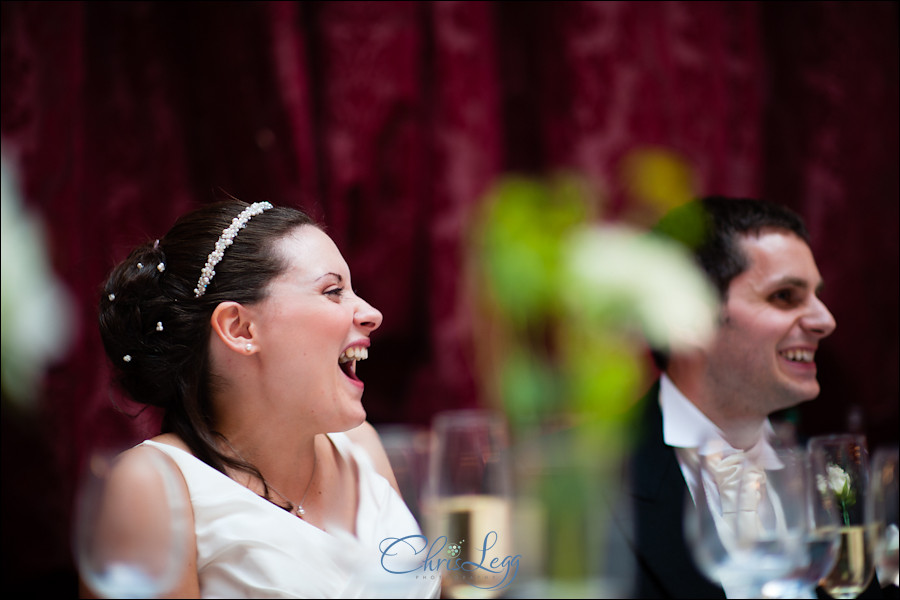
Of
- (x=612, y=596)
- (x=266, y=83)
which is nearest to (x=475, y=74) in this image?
(x=266, y=83)

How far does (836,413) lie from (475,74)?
4.02 ft

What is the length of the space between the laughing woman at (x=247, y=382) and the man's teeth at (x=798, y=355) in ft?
2.33

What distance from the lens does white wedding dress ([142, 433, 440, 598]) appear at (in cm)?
113

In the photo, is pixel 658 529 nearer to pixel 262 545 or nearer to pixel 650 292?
pixel 650 292

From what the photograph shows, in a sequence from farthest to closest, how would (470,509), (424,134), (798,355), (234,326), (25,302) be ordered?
(424,134) → (25,302) → (798,355) → (234,326) → (470,509)

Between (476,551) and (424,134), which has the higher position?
(424,134)

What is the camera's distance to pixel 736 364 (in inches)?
59.1

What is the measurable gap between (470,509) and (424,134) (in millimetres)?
1385

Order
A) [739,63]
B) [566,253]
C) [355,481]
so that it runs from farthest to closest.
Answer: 1. [739,63]
2. [566,253]
3. [355,481]

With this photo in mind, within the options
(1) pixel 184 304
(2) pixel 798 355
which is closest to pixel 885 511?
(2) pixel 798 355

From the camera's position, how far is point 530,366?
1910 mm

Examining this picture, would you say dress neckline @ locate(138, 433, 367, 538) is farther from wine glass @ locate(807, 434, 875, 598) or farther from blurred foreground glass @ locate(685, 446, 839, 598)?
wine glass @ locate(807, 434, 875, 598)

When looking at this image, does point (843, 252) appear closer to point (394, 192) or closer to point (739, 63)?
point (739, 63)

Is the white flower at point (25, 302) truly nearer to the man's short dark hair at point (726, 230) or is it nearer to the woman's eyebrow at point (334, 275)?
the woman's eyebrow at point (334, 275)
